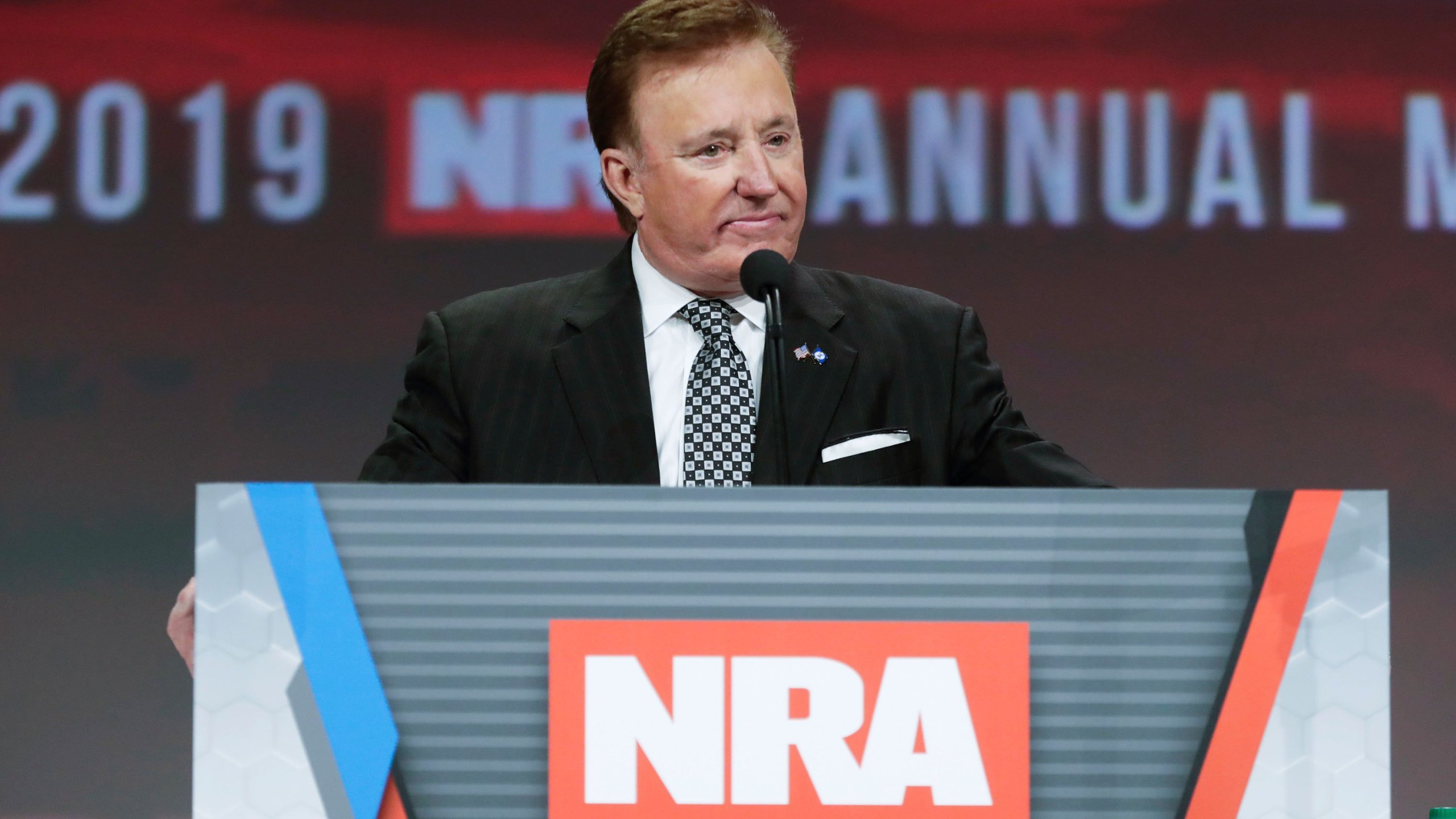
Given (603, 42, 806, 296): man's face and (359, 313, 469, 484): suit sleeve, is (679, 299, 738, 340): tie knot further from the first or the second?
(359, 313, 469, 484): suit sleeve

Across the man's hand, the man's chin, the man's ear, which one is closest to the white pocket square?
the man's chin

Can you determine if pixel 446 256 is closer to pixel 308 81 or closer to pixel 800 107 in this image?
pixel 308 81

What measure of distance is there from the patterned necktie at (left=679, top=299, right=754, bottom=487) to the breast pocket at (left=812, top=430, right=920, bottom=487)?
8 centimetres

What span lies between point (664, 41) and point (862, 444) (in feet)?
1.59

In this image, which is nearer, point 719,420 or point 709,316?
point 719,420

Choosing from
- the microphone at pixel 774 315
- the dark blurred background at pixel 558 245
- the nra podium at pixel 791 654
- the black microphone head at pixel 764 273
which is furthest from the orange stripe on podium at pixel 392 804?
the dark blurred background at pixel 558 245

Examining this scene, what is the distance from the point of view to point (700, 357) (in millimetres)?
1582

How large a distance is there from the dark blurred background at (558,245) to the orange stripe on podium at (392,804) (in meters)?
2.50

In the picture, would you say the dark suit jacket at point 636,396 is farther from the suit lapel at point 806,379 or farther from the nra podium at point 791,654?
the nra podium at point 791,654

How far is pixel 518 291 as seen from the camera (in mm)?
1765

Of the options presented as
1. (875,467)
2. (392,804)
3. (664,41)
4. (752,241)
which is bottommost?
(392,804)

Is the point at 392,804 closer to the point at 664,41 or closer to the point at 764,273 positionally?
the point at 764,273

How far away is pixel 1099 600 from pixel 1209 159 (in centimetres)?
265

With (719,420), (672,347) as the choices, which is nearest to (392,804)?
(719,420)
